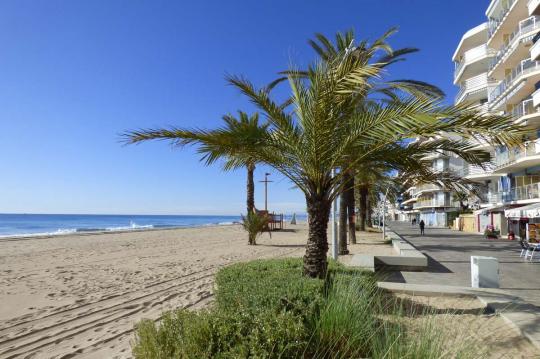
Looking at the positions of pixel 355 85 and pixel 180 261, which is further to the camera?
pixel 180 261

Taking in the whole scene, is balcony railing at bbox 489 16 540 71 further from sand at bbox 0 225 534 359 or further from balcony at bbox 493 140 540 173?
sand at bbox 0 225 534 359

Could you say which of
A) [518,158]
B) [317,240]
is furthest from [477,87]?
[317,240]

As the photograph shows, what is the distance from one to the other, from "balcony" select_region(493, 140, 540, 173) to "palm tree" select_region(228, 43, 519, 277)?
21.1 meters

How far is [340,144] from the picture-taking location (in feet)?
21.2

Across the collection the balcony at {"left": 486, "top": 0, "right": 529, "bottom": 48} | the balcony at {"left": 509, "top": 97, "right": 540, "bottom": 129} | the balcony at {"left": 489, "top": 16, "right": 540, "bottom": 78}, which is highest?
the balcony at {"left": 486, "top": 0, "right": 529, "bottom": 48}

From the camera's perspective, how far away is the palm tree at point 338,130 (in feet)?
17.7

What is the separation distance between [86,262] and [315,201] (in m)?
11.0

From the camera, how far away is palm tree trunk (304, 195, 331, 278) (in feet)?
20.6

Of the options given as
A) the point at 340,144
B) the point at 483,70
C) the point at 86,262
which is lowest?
the point at 86,262

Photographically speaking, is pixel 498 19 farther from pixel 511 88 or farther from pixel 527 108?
pixel 527 108

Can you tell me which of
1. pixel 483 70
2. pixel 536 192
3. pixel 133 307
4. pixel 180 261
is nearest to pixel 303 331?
pixel 133 307

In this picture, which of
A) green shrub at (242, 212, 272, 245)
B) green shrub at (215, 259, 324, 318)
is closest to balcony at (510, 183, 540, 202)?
green shrub at (242, 212, 272, 245)

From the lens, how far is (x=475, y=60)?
120 feet

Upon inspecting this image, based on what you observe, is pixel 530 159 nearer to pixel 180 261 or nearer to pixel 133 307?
pixel 180 261
